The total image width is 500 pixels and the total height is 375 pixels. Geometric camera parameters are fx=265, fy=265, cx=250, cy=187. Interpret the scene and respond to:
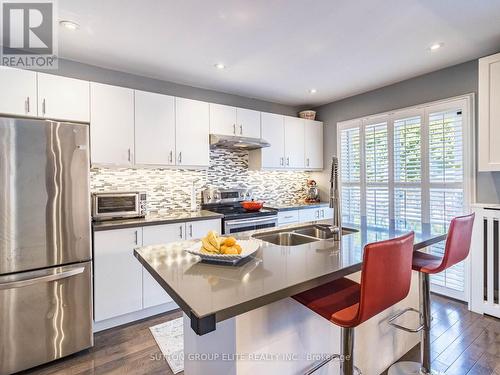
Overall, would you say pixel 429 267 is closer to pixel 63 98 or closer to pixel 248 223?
pixel 248 223

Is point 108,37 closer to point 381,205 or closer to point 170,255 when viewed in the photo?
point 170,255

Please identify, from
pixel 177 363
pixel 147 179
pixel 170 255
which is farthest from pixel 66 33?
pixel 177 363

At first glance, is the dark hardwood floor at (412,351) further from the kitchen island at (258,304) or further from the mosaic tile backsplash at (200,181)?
the mosaic tile backsplash at (200,181)

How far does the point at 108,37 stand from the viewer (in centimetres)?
217

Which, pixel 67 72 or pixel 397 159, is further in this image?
pixel 397 159

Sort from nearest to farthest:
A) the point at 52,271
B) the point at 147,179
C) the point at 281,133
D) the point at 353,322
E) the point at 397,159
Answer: the point at 353,322 → the point at 52,271 → the point at 147,179 → the point at 397,159 → the point at 281,133

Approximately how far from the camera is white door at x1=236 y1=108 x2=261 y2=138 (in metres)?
3.42

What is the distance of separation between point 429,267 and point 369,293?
88cm

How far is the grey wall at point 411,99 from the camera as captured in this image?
2.65 meters

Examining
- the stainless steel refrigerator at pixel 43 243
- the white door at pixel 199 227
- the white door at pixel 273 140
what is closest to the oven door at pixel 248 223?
the white door at pixel 199 227

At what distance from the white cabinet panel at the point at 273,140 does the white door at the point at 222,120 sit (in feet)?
1.63

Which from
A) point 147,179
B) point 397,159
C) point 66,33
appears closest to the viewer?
point 66,33

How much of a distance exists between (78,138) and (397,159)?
3.39 metres

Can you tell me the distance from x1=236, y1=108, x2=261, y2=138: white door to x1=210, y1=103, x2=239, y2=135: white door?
76 millimetres
